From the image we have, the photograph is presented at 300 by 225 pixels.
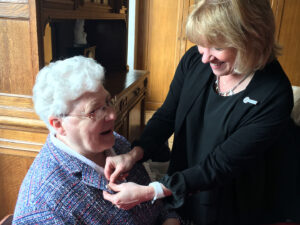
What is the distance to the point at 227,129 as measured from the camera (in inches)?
46.1

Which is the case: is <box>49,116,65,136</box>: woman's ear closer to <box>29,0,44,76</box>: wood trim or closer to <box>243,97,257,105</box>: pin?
<box>29,0,44,76</box>: wood trim

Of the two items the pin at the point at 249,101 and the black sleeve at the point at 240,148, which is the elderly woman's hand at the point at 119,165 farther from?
the pin at the point at 249,101

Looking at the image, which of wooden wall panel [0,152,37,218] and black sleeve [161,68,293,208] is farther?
wooden wall panel [0,152,37,218]

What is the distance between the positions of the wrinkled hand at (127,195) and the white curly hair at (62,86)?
34 cm

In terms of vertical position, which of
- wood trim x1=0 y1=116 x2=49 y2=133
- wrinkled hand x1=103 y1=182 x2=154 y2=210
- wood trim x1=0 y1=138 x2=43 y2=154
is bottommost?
wood trim x1=0 y1=138 x2=43 y2=154

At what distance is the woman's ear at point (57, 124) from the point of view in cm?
102

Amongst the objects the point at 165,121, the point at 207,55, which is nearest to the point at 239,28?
the point at 207,55

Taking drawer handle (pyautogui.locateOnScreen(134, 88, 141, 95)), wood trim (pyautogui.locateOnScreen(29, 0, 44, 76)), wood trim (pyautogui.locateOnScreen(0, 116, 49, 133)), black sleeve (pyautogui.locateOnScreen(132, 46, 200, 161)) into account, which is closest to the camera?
wood trim (pyautogui.locateOnScreen(29, 0, 44, 76))

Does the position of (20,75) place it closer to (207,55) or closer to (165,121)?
(165,121)

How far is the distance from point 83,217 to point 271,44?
3.10 feet

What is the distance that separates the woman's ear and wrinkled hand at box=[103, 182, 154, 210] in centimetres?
27

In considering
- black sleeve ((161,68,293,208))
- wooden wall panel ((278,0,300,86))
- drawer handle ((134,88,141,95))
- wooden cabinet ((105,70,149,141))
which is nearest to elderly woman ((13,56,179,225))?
black sleeve ((161,68,293,208))

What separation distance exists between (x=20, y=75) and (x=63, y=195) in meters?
0.67

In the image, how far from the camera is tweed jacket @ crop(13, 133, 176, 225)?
914mm
